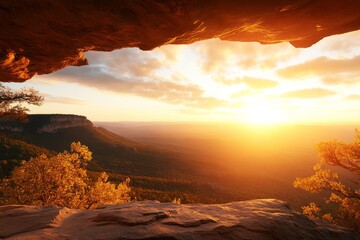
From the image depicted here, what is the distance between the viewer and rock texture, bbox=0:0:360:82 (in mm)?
9836

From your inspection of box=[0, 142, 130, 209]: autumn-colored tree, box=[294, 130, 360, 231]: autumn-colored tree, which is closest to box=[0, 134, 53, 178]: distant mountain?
Answer: box=[0, 142, 130, 209]: autumn-colored tree

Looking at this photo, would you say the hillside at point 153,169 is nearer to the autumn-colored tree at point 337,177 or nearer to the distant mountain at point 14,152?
the distant mountain at point 14,152

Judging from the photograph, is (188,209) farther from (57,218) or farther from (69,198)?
(69,198)

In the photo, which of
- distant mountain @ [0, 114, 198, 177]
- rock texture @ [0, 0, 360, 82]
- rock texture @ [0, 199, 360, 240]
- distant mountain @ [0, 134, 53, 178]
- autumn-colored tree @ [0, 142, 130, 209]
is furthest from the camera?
distant mountain @ [0, 114, 198, 177]

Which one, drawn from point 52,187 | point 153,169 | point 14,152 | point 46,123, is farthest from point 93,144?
point 52,187

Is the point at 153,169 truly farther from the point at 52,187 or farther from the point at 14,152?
the point at 52,187

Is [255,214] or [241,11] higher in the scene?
[241,11]

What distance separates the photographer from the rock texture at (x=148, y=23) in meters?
9.84

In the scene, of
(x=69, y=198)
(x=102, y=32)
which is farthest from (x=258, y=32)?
(x=69, y=198)

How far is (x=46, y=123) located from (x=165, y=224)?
173 m

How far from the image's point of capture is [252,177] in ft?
463

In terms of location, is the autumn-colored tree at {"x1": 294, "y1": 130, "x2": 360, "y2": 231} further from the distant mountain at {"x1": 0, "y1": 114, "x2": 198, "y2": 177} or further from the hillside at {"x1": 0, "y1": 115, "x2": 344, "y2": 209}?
the distant mountain at {"x1": 0, "y1": 114, "x2": 198, "y2": 177}

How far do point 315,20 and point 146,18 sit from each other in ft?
26.4

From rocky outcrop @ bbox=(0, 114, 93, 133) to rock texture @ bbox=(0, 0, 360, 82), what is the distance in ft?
483
